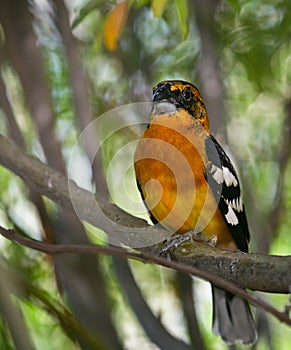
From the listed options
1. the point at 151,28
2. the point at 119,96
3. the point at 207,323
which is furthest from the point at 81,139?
the point at 207,323

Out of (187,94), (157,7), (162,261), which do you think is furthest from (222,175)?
(162,261)

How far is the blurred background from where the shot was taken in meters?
3.81

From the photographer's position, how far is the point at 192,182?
Result: 4.02 m

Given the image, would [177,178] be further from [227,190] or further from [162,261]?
[162,261]

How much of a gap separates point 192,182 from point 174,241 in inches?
22.3

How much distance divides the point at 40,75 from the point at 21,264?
107 centimetres

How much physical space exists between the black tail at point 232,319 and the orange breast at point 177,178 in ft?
1.23

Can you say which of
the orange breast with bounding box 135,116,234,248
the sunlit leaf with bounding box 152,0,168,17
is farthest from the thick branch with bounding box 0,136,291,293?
the sunlit leaf with bounding box 152,0,168,17

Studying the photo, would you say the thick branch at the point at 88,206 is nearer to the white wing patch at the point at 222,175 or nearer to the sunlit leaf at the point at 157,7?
the white wing patch at the point at 222,175

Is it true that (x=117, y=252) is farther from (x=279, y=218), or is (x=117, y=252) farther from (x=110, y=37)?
(x=279, y=218)

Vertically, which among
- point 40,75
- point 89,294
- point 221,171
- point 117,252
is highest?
point 40,75

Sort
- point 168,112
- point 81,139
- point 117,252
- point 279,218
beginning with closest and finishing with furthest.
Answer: point 117,252 → point 81,139 → point 168,112 → point 279,218

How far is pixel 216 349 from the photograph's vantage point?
4.97 meters

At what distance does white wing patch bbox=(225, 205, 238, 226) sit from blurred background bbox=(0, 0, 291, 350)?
209 millimetres
